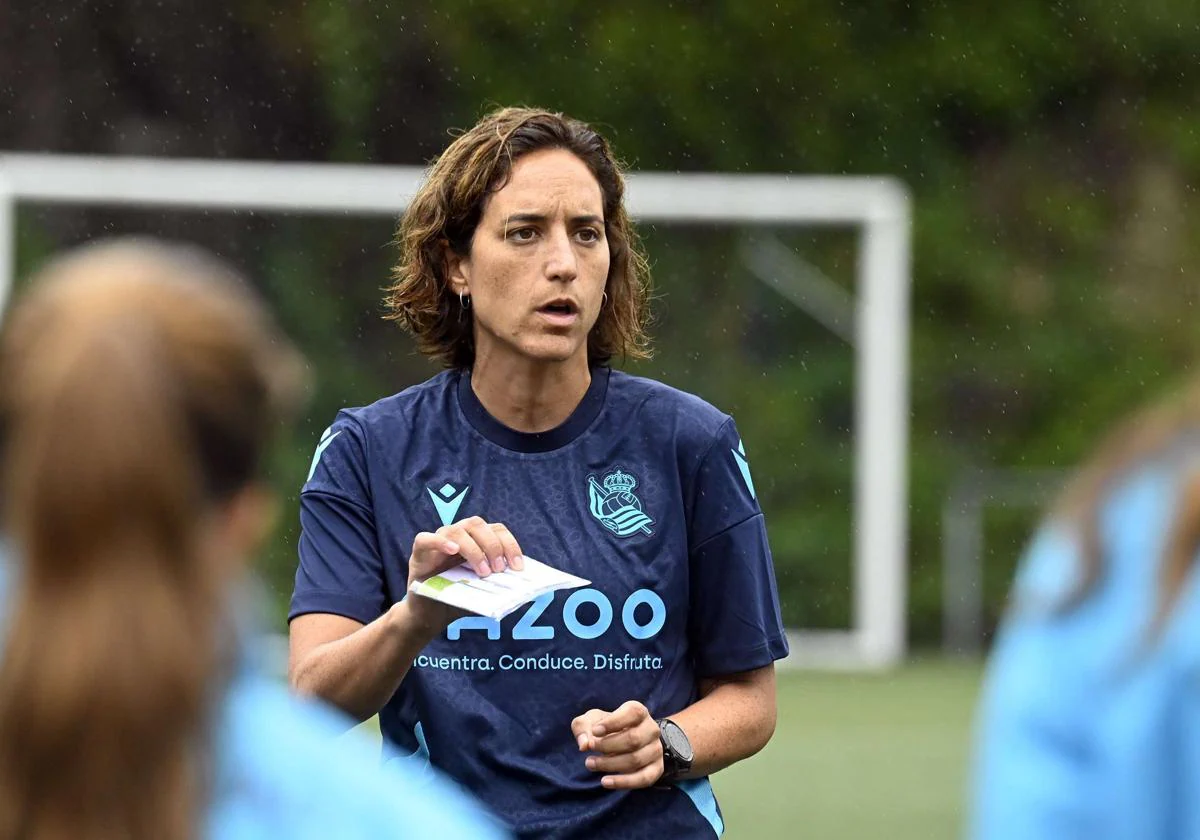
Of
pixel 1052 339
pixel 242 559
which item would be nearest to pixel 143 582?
pixel 242 559

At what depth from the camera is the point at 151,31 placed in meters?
20.1

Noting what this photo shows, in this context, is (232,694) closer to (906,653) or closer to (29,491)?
(29,491)

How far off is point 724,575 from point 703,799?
0.37m

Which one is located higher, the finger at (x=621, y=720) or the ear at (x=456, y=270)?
the ear at (x=456, y=270)

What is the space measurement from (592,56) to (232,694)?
19067 mm

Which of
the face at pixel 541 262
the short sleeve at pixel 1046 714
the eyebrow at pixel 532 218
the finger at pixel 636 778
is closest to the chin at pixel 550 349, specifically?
the face at pixel 541 262

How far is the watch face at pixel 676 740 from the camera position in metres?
3.28

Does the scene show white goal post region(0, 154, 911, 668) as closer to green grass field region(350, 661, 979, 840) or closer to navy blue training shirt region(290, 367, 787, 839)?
green grass field region(350, 661, 979, 840)

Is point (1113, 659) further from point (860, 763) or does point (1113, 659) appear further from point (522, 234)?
point (860, 763)

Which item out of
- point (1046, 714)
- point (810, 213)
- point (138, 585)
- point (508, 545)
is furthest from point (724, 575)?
point (810, 213)

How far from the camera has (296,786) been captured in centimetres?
148

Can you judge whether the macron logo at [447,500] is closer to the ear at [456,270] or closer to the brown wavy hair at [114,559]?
the ear at [456,270]

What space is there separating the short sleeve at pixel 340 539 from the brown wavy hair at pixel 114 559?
76.3 inches

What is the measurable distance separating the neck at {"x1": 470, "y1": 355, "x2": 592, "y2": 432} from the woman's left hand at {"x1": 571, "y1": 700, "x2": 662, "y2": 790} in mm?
548
